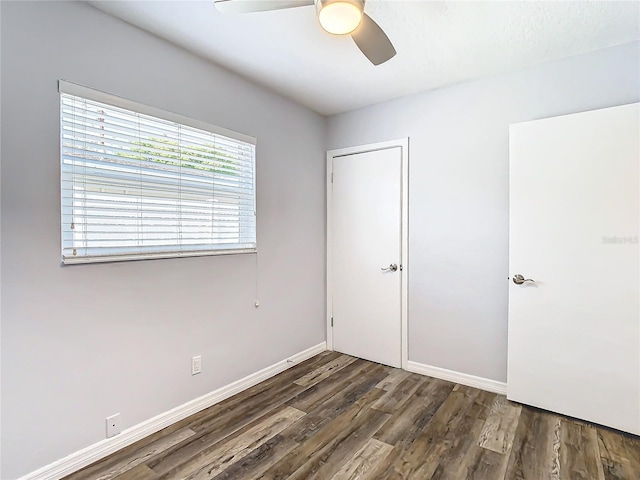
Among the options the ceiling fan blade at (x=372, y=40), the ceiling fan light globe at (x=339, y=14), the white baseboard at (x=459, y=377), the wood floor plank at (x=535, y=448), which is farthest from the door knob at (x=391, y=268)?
the ceiling fan light globe at (x=339, y=14)

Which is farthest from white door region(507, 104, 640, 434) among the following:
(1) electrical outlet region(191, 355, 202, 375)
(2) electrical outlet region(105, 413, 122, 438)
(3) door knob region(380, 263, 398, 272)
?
(2) electrical outlet region(105, 413, 122, 438)

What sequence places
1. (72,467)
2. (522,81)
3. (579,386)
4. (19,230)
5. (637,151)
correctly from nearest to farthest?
1. (19,230)
2. (72,467)
3. (637,151)
4. (579,386)
5. (522,81)

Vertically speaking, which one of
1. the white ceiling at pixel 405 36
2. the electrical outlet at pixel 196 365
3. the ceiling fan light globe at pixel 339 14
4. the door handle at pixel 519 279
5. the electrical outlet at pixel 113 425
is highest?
the white ceiling at pixel 405 36

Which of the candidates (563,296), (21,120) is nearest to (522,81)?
(563,296)

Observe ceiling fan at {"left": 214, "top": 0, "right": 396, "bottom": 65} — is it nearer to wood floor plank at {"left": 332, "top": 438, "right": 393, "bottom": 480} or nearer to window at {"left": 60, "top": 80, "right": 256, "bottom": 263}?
window at {"left": 60, "top": 80, "right": 256, "bottom": 263}

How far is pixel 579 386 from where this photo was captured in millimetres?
2262

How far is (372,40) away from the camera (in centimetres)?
169

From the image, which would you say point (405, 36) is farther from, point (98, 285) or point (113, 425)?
point (113, 425)

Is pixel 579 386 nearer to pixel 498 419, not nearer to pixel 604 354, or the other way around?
pixel 604 354

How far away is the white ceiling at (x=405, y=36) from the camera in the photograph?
188 centimetres

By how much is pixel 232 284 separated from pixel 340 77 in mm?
1863

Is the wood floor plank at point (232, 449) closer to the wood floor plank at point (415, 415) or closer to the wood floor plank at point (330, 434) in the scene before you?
the wood floor plank at point (330, 434)

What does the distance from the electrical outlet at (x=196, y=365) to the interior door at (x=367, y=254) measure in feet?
5.24

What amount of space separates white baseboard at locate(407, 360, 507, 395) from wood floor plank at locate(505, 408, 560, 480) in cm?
28
